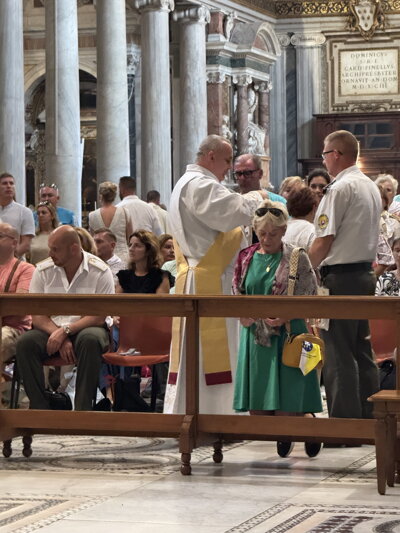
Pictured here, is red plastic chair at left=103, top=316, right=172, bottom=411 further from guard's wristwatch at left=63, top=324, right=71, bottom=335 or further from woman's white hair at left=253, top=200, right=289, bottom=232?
woman's white hair at left=253, top=200, right=289, bottom=232

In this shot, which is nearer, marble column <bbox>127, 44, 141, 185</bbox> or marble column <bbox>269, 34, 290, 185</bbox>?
marble column <bbox>127, 44, 141, 185</bbox>

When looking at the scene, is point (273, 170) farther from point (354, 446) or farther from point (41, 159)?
point (354, 446)

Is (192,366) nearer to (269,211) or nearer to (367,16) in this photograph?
(269,211)

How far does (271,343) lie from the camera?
8578 mm

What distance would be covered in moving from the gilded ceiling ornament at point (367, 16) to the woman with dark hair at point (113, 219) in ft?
63.0

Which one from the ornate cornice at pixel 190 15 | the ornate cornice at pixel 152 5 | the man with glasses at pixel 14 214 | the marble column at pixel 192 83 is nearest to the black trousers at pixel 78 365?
the man with glasses at pixel 14 214

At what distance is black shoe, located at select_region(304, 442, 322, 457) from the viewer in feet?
28.5

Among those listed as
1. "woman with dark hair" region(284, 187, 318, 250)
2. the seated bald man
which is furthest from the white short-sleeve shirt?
"woman with dark hair" region(284, 187, 318, 250)

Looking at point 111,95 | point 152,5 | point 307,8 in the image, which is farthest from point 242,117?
point 111,95

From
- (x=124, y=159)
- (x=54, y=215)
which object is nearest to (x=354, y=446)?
(x=54, y=215)

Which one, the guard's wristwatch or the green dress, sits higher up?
the guard's wristwatch

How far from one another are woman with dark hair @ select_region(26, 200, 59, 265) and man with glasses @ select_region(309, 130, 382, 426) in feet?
16.3

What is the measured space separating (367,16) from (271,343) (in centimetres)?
2527

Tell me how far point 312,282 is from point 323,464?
1.12 meters
